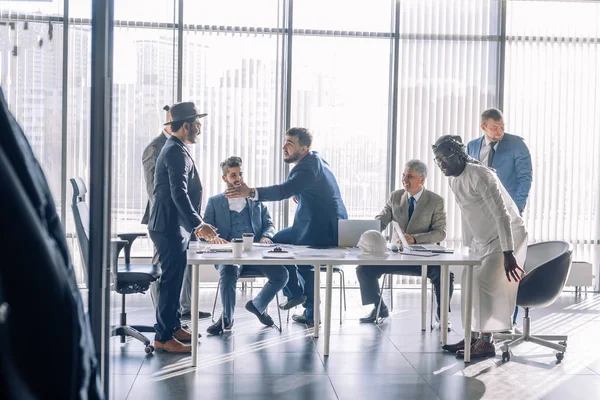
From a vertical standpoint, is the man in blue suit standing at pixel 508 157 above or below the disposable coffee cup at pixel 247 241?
above

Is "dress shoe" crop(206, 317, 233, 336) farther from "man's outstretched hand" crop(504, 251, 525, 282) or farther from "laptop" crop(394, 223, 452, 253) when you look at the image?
"man's outstretched hand" crop(504, 251, 525, 282)

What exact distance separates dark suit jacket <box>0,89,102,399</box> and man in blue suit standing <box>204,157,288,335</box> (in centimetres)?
487

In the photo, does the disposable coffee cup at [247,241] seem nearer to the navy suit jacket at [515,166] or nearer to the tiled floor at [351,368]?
the tiled floor at [351,368]

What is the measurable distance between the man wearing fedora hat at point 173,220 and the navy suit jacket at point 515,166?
8.38 feet

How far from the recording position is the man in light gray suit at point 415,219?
5863 millimetres

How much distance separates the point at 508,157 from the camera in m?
5.98

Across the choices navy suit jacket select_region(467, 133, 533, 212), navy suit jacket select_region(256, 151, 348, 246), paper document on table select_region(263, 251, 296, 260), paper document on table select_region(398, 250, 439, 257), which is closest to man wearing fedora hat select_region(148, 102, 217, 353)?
paper document on table select_region(263, 251, 296, 260)

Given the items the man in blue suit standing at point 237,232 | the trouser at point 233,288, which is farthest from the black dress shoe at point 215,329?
the trouser at point 233,288

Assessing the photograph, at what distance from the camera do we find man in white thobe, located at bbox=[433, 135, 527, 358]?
452cm

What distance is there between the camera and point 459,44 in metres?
7.63

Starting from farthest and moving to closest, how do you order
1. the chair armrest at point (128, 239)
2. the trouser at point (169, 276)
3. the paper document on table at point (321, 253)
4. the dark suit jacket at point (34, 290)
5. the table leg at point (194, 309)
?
the chair armrest at point (128, 239) → the trouser at point (169, 276) → the paper document on table at point (321, 253) → the table leg at point (194, 309) → the dark suit jacket at point (34, 290)

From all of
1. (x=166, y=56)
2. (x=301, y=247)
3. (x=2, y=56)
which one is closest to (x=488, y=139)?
(x=301, y=247)

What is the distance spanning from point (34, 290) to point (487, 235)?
431 cm

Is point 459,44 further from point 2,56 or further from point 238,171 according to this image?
point 2,56
